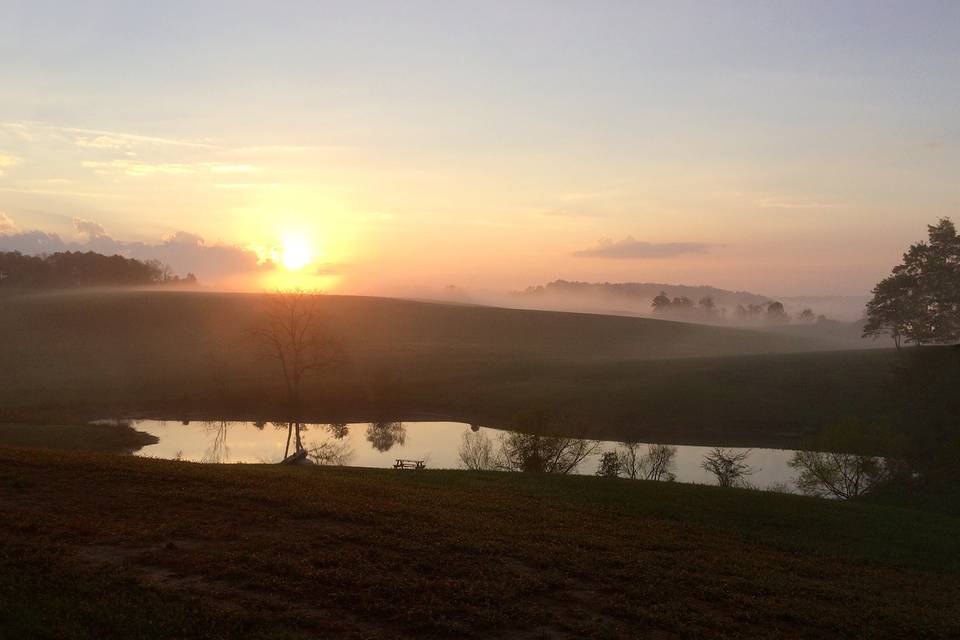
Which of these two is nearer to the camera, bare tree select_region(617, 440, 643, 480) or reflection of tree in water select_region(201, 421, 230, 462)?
bare tree select_region(617, 440, 643, 480)

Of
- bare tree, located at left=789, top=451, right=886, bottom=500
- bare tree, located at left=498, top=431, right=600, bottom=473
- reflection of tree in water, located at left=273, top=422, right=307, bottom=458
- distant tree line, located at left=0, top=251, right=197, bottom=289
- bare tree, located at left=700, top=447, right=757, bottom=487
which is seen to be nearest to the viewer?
bare tree, located at left=789, top=451, right=886, bottom=500

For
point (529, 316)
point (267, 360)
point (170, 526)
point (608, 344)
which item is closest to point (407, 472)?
point (170, 526)

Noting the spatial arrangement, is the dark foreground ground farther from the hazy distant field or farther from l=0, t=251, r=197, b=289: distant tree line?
l=0, t=251, r=197, b=289: distant tree line

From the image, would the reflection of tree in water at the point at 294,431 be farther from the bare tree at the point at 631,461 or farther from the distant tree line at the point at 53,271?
the distant tree line at the point at 53,271

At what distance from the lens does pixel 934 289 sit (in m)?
89.1

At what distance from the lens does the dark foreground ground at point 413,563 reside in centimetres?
1257

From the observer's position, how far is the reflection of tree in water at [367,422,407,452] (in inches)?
2487

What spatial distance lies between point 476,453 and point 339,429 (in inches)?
873

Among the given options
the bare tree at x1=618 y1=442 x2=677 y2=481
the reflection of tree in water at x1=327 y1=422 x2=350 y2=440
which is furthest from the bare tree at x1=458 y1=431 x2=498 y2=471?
the reflection of tree in water at x1=327 y1=422 x2=350 y2=440

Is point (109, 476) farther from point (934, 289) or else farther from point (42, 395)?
point (934, 289)

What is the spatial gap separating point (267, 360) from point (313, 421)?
3243cm

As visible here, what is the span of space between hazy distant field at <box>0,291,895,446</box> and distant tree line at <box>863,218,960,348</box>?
5.39 metres

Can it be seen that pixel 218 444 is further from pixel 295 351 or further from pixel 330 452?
pixel 295 351

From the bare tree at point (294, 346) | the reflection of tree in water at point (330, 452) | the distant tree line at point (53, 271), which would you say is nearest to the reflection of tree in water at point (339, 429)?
Result: the reflection of tree in water at point (330, 452)
